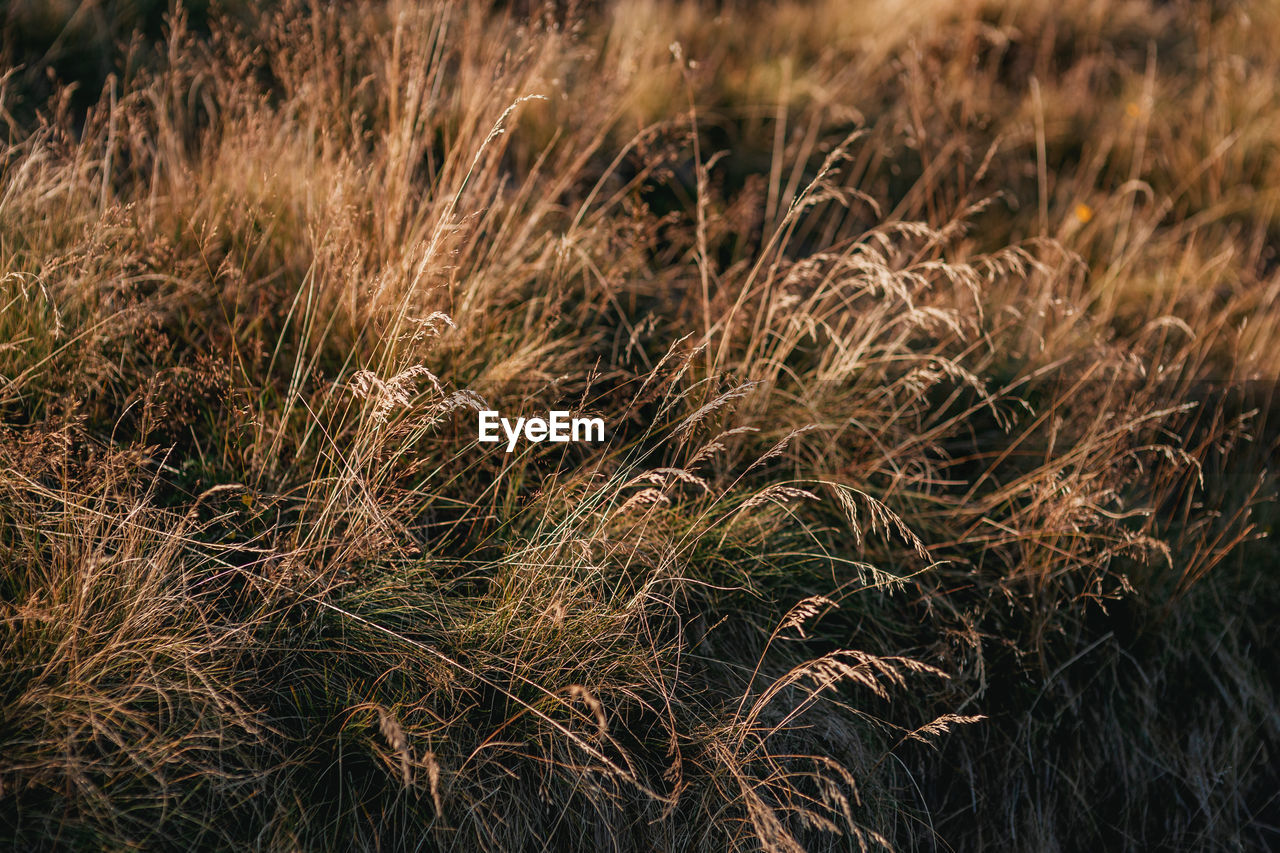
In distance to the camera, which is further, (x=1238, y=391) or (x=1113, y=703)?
(x=1238, y=391)

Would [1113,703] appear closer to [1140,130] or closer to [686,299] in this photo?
[686,299]

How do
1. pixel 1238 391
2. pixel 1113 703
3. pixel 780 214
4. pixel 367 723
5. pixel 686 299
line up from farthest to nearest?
pixel 780 214, pixel 1238 391, pixel 686 299, pixel 1113 703, pixel 367 723

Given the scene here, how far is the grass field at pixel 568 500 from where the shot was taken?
1.77 meters

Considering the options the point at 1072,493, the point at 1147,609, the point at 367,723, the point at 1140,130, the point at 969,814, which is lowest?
the point at 969,814

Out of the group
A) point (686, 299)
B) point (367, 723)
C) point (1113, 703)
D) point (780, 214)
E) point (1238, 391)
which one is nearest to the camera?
point (367, 723)

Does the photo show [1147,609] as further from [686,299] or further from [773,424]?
[686,299]

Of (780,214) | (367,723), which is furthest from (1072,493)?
(367,723)

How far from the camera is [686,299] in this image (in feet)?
9.21

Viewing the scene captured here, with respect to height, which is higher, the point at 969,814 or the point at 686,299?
the point at 686,299

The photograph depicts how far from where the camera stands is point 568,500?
6.70ft

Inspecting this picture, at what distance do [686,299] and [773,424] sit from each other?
55 cm

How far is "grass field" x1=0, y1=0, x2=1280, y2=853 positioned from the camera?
177 centimetres

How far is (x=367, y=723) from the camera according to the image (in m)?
1.76

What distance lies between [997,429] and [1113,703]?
871 mm
